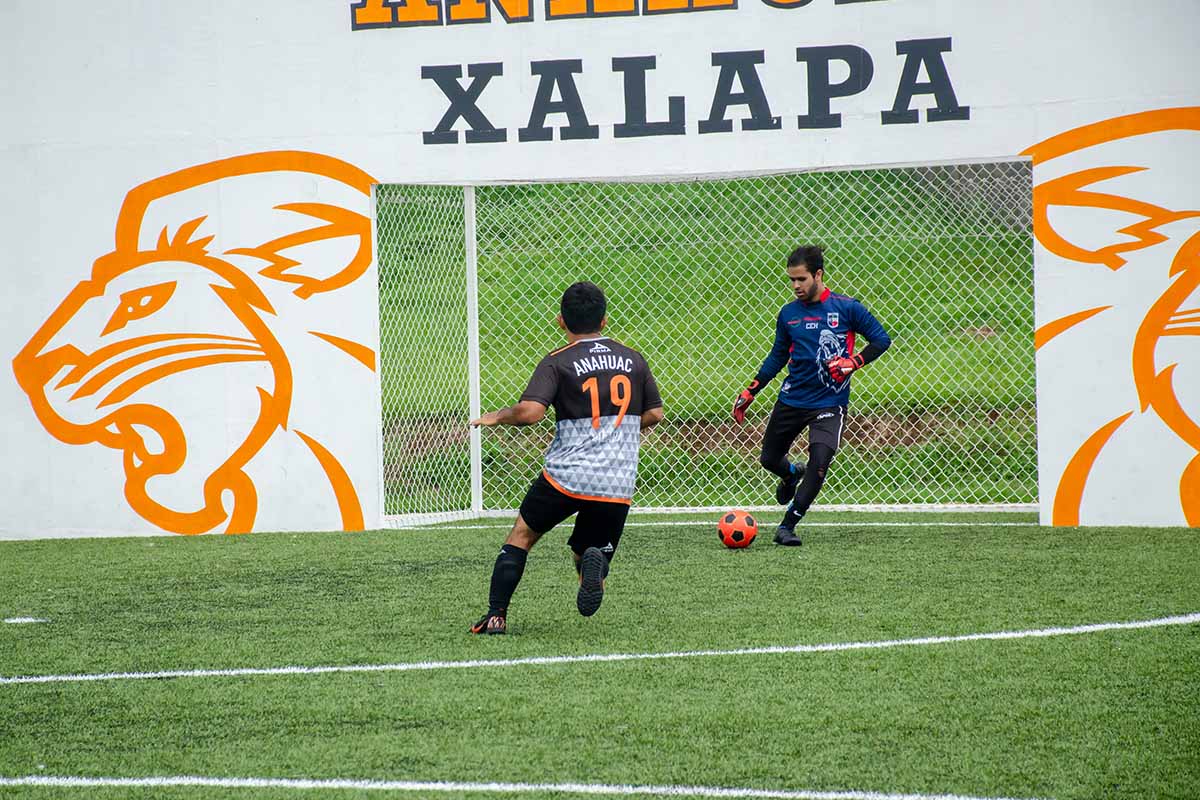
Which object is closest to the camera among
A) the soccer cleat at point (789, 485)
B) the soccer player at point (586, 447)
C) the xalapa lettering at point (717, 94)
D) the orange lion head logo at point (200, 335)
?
the soccer player at point (586, 447)

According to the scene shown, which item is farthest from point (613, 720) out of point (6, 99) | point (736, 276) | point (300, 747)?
point (736, 276)

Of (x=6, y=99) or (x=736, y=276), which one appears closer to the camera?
(x=6, y=99)

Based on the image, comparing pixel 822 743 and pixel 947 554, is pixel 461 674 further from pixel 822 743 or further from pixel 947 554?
pixel 947 554

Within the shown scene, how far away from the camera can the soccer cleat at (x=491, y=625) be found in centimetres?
623

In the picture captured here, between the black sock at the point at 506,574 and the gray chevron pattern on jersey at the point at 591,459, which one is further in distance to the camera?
the black sock at the point at 506,574

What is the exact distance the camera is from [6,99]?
10844mm

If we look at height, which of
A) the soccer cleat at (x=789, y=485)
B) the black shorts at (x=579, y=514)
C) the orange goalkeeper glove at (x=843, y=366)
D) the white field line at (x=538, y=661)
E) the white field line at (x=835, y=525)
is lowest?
the white field line at (x=835, y=525)

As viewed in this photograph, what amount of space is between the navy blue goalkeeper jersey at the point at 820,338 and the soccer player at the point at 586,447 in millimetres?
3202

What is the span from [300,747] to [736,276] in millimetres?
15804

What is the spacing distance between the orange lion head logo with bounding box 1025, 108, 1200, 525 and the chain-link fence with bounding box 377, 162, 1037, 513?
2.11 metres

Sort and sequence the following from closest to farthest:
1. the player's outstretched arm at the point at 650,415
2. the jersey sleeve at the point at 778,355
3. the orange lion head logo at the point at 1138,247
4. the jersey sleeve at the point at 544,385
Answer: the jersey sleeve at the point at 544,385
the player's outstretched arm at the point at 650,415
the jersey sleeve at the point at 778,355
the orange lion head logo at the point at 1138,247

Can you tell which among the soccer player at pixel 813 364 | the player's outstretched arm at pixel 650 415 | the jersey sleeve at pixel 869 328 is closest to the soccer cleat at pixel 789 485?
the soccer player at pixel 813 364

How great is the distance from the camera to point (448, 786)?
154 inches

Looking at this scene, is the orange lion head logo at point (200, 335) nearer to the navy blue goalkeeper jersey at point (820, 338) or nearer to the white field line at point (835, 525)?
the white field line at point (835, 525)
